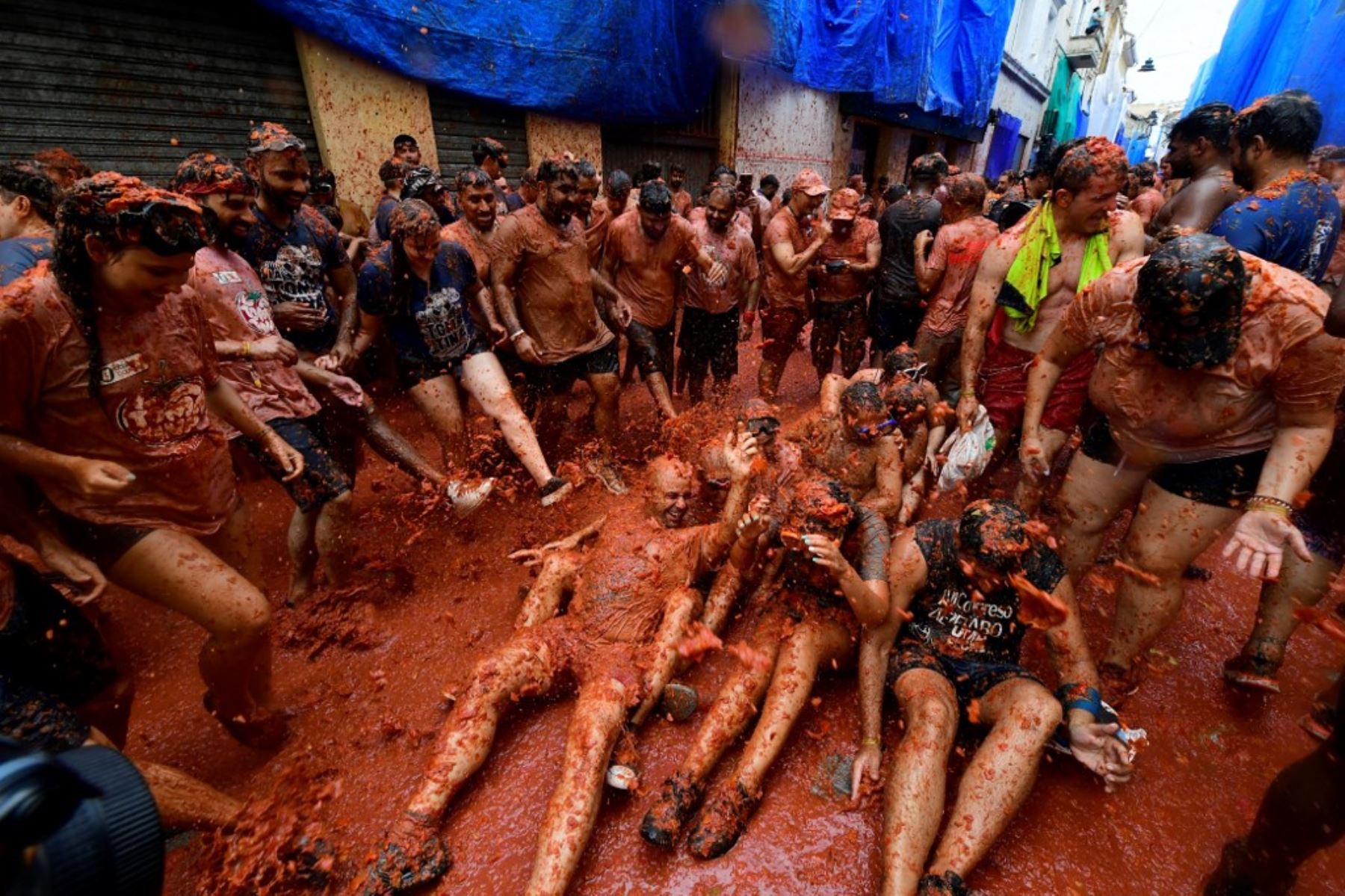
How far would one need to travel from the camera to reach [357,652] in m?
3.16

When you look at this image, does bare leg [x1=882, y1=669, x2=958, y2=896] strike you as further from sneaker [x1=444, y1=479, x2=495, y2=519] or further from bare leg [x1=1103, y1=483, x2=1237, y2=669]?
sneaker [x1=444, y1=479, x2=495, y2=519]

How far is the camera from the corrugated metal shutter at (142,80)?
4699 millimetres

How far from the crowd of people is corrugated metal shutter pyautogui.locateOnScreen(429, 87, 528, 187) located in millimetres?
3609

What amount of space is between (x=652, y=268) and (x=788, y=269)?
4.41ft

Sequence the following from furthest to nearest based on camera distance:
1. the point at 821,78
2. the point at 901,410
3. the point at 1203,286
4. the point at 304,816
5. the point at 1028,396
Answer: the point at 821,78 < the point at 901,410 < the point at 1028,396 < the point at 304,816 < the point at 1203,286

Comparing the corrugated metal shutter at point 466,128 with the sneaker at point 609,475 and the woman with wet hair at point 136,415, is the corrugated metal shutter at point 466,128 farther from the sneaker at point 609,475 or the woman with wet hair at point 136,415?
the woman with wet hair at point 136,415

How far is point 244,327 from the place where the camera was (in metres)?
2.91

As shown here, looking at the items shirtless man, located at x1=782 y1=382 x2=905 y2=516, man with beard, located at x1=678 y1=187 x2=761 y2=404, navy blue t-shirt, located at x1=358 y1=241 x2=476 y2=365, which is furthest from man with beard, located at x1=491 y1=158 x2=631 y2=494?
shirtless man, located at x1=782 y1=382 x2=905 y2=516

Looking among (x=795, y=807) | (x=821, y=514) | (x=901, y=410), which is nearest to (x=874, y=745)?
(x=795, y=807)

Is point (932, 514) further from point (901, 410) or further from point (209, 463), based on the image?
point (209, 463)

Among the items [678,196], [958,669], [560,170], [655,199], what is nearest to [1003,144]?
[678,196]

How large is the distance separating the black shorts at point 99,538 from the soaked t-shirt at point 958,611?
3.10m

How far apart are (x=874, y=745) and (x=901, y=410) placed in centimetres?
225

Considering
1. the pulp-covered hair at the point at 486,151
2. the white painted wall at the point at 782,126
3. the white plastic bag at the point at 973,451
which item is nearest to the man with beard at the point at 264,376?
the pulp-covered hair at the point at 486,151
